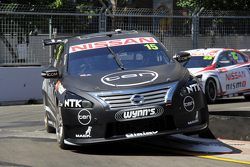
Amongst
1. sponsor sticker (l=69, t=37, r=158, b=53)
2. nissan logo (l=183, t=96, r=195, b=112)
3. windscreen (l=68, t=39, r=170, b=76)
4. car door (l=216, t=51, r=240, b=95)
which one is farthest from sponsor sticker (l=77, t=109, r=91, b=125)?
car door (l=216, t=51, r=240, b=95)

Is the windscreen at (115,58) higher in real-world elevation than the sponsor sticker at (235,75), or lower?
higher

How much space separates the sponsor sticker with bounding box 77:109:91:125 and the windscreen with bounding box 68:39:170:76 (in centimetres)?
112

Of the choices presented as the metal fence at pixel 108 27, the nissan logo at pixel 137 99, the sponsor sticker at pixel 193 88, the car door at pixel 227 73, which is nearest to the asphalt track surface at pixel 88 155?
the nissan logo at pixel 137 99

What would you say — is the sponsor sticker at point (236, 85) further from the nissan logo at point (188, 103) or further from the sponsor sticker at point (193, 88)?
the nissan logo at point (188, 103)

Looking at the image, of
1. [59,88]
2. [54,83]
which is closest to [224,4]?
[54,83]

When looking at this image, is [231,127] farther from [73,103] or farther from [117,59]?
[73,103]

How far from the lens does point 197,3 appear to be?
81.0 feet

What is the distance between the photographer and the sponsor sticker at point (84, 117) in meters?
7.66

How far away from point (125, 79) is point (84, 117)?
0.80 meters

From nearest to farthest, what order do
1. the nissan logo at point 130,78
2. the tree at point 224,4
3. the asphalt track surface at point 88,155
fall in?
the asphalt track surface at point 88,155, the nissan logo at point 130,78, the tree at point 224,4

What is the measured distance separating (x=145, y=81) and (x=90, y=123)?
3.06 feet

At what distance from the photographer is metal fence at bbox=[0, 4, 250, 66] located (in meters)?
17.6

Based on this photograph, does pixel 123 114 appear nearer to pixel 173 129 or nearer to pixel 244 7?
pixel 173 129

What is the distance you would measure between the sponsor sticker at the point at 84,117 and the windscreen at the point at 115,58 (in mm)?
1121
